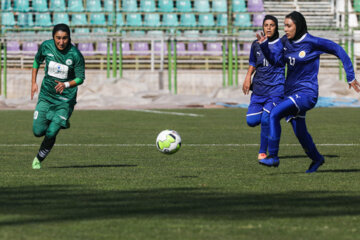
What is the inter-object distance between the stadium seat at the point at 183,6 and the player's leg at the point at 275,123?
2491cm

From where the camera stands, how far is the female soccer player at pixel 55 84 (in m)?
9.70

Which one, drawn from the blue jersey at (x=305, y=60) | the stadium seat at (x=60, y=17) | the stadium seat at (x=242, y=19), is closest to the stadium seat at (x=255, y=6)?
the stadium seat at (x=242, y=19)

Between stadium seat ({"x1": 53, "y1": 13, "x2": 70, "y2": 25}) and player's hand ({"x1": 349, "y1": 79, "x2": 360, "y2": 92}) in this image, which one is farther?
stadium seat ({"x1": 53, "y1": 13, "x2": 70, "y2": 25})

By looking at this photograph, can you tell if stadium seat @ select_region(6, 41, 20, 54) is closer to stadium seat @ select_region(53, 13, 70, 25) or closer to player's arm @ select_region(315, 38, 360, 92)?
stadium seat @ select_region(53, 13, 70, 25)

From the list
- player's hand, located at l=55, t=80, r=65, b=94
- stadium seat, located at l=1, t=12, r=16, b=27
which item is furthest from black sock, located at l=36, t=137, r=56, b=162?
stadium seat, located at l=1, t=12, r=16, b=27

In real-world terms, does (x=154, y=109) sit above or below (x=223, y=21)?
below

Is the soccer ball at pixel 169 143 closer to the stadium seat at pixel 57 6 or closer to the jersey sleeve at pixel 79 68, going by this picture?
the jersey sleeve at pixel 79 68

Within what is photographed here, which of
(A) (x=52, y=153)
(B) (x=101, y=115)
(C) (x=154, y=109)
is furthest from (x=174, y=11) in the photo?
(A) (x=52, y=153)

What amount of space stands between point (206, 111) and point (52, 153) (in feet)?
40.1

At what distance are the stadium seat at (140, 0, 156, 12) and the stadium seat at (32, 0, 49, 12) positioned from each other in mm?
3926

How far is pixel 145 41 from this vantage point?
30484 mm

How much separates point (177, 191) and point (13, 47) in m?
24.0

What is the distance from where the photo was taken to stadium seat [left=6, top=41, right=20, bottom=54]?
29623mm

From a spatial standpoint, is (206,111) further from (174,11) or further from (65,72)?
(65,72)
